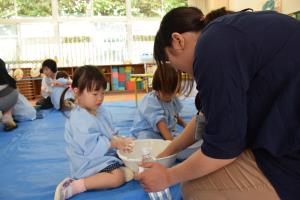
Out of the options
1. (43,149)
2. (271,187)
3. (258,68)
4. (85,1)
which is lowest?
(43,149)

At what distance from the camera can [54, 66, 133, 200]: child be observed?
3.99 feet

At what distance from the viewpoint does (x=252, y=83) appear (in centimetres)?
62

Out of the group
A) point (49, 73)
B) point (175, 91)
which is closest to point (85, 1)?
point (49, 73)

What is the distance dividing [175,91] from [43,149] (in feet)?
3.14

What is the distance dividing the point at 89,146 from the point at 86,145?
1 cm

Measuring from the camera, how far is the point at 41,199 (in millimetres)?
1203

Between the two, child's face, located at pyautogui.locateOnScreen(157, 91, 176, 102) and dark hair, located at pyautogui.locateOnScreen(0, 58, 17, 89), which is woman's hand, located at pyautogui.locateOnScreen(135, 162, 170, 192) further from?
dark hair, located at pyautogui.locateOnScreen(0, 58, 17, 89)

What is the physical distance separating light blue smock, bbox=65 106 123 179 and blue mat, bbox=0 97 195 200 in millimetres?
105

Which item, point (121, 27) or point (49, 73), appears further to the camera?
point (121, 27)

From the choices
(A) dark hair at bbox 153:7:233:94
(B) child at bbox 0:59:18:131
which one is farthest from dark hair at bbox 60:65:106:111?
(B) child at bbox 0:59:18:131

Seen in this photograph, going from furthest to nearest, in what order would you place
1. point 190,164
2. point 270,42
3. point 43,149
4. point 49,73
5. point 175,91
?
point 49,73
point 43,149
point 175,91
point 190,164
point 270,42

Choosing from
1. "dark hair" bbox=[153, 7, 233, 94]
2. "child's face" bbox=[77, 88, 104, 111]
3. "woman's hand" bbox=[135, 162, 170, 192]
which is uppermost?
"dark hair" bbox=[153, 7, 233, 94]

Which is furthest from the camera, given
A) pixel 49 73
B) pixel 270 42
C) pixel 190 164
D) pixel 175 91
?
pixel 49 73

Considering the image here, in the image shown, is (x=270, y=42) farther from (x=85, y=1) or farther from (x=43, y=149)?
(x=85, y=1)
